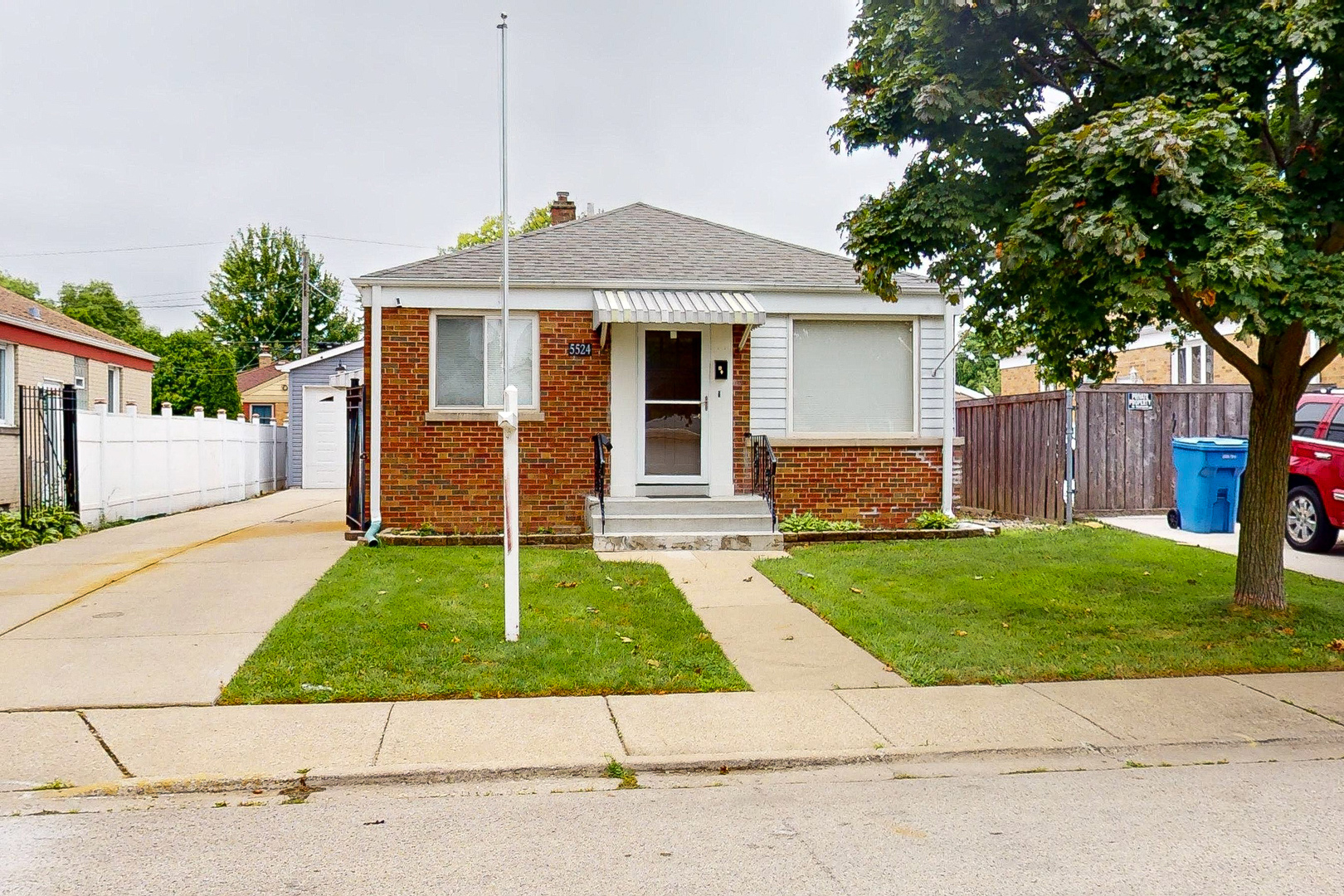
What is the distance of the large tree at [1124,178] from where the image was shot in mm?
6008

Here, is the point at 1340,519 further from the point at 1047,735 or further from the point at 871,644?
the point at 1047,735

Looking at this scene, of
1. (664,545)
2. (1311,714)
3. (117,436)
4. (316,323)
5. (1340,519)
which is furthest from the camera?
(316,323)

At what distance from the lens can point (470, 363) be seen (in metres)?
13.0

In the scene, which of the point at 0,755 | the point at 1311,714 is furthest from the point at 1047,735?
the point at 0,755

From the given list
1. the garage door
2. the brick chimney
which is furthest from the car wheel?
the garage door

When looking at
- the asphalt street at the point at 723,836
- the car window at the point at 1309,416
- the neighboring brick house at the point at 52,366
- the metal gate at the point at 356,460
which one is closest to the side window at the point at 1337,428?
the car window at the point at 1309,416

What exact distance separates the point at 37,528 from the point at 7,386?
596 centimetres

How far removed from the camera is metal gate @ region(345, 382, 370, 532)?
1292cm

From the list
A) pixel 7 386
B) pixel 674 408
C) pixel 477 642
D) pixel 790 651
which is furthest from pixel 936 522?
pixel 7 386

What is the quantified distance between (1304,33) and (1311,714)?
4.05 m

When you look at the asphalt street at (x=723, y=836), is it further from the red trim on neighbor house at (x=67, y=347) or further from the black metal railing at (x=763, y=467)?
the red trim on neighbor house at (x=67, y=347)

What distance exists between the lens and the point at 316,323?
52469 millimetres

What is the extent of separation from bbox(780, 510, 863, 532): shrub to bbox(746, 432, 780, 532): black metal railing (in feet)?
0.42

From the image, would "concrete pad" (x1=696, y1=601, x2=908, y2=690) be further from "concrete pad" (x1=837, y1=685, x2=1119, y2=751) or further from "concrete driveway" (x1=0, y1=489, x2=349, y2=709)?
"concrete driveway" (x1=0, y1=489, x2=349, y2=709)
